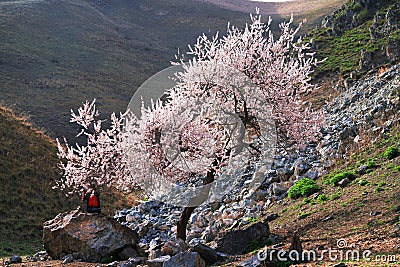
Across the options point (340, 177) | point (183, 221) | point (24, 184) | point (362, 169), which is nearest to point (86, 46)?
point (24, 184)

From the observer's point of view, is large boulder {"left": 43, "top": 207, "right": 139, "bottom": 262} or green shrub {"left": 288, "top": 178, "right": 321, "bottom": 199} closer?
large boulder {"left": 43, "top": 207, "right": 139, "bottom": 262}

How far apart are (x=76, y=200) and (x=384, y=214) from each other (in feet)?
58.7

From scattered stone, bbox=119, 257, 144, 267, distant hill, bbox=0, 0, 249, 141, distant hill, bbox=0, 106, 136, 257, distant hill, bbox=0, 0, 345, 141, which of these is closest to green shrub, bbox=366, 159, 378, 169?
scattered stone, bbox=119, 257, 144, 267

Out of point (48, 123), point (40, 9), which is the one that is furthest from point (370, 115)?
point (40, 9)

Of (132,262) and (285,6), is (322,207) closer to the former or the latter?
(132,262)

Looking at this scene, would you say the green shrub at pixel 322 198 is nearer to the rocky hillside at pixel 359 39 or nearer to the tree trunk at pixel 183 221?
the tree trunk at pixel 183 221

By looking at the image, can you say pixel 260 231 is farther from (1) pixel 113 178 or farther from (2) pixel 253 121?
(1) pixel 113 178

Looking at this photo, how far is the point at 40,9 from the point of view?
92.2 m

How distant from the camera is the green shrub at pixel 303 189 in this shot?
13.6m

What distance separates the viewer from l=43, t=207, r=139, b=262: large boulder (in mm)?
11883

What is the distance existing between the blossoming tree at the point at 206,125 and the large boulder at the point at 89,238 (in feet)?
4.26

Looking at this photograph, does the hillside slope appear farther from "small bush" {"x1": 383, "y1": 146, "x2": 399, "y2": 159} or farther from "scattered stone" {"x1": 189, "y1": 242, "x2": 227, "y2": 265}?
"small bush" {"x1": 383, "y1": 146, "x2": 399, "y2": 159}

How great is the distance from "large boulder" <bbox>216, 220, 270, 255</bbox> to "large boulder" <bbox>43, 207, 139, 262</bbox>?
304 cm

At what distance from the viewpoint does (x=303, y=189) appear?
45.2 ft
